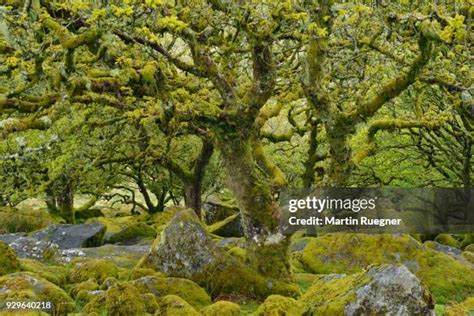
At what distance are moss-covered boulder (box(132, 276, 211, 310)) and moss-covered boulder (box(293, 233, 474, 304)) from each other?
269 inches

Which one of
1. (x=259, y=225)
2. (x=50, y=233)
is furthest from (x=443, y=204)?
(x=50, y=233)

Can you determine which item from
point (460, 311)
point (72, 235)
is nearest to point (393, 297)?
point (460, 311)

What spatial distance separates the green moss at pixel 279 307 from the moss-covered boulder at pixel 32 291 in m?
4.39

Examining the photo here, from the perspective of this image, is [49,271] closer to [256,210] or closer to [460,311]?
[256,210]

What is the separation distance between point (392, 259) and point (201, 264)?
681 centimetres

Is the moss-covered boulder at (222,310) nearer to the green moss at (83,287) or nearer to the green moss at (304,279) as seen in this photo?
the green moss at (83,287)

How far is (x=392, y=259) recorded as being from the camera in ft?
63.3

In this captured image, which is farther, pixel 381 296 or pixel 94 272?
pixel 94 272

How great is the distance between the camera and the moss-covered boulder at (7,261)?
1511 centimetres

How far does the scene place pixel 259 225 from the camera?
1666cm

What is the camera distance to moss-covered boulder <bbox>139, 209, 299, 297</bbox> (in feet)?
52.7

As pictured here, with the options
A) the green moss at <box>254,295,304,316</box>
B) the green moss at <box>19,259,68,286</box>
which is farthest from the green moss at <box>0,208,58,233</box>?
the green moss at <box>254,295,304,316</box>

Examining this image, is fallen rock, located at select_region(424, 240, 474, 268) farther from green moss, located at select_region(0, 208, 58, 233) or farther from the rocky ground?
green moss, located at select_region(0, 208, 58, 233)

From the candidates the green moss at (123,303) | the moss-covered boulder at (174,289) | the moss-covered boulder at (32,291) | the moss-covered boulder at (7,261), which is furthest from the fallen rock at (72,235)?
the green moss at (123,303)
